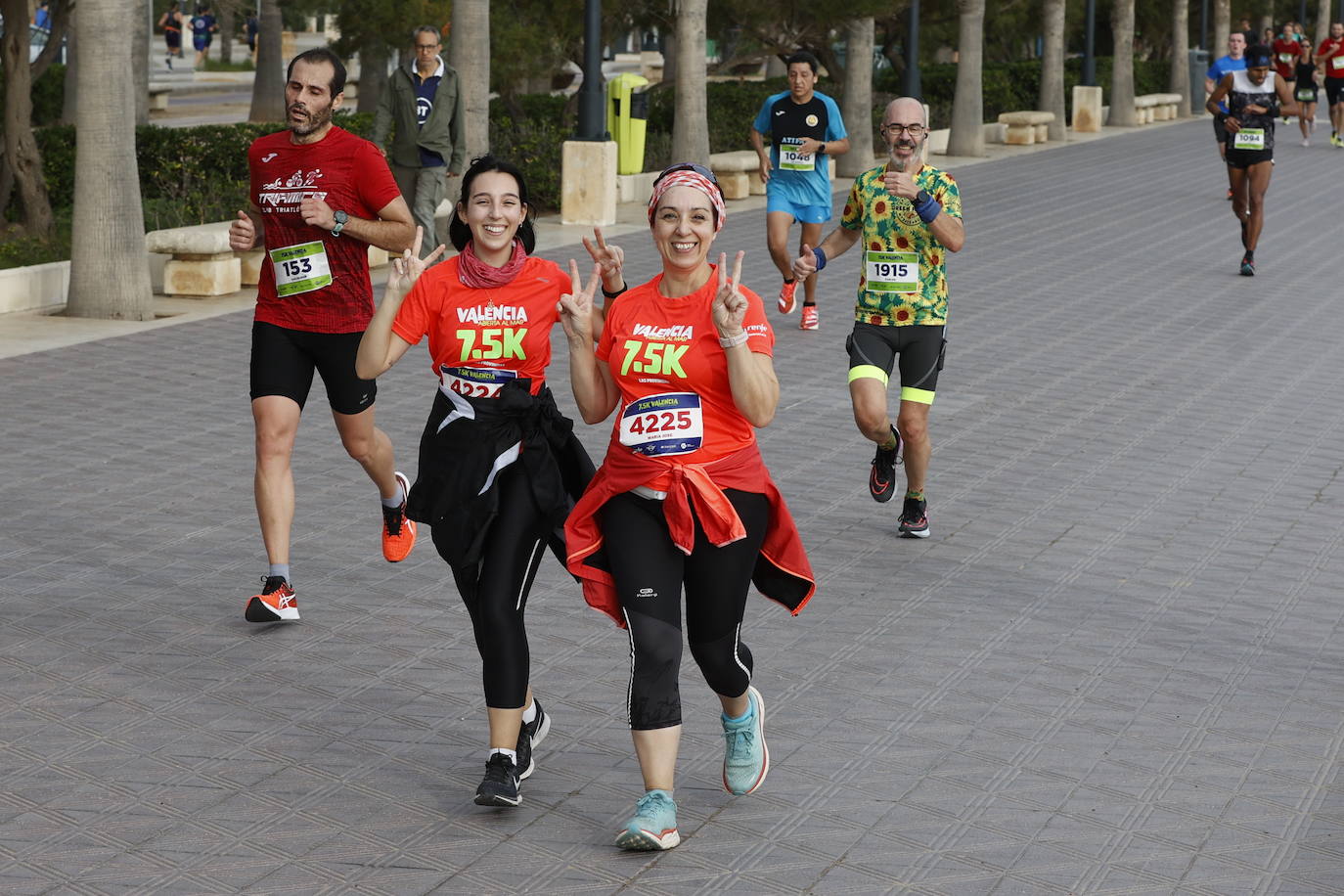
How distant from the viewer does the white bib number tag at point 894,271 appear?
774 cm

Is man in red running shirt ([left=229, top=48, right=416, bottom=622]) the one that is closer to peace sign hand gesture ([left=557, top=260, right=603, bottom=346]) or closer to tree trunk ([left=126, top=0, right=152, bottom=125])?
peace sign hand gesture ([left=557, top=260, right=603, bottom=346])

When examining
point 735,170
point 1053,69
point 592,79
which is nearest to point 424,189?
point 592,79

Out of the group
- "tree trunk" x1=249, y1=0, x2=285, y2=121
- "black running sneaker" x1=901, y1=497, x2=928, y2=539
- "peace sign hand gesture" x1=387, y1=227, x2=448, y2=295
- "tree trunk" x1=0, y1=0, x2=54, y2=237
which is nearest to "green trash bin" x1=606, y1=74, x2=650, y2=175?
"tree trunk" x1=0, y1=0, x2=54, y2=237

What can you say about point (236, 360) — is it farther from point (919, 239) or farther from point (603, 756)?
point (603, 756)

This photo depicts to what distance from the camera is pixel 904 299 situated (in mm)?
7754

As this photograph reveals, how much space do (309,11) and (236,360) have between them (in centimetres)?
1707

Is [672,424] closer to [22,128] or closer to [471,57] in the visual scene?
[22,128]

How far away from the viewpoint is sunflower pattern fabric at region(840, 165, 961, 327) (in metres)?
7.72

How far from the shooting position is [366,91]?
28281mm

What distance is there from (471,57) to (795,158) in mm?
5317

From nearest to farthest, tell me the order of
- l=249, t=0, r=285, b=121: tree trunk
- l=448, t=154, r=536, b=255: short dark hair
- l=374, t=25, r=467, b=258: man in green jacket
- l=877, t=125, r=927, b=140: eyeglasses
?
l=448, t=154, r=536, b=255: short dark hair → l=877, t=125, r=927, b=140: eyeglasses → l=374, t=25, r=467, b=258: man in green jacket → l=249, t=0, r=285, b=121: tree trunk

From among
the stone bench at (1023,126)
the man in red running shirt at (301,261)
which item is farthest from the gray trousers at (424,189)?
the stone bench at (1023,126)

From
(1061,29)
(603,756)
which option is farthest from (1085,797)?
(1061,29)

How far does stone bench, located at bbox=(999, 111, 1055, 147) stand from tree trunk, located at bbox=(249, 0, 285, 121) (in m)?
11.9
